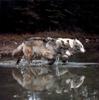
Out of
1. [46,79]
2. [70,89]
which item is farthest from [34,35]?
[70,89]

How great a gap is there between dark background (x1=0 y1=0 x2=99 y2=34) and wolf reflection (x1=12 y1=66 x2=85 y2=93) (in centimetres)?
909

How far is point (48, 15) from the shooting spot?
980 inches

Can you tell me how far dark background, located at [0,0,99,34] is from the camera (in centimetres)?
2425

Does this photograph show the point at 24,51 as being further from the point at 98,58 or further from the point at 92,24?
the point at 92,24

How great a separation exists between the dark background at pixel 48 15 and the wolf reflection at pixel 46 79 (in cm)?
909

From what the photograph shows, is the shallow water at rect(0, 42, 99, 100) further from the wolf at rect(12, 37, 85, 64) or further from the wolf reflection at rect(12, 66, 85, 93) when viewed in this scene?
the wolf at rect(12, 37, 85, 64)

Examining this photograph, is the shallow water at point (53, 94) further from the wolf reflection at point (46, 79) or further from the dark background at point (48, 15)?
the dark background at point (48, 15)

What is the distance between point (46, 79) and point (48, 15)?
11812 mm

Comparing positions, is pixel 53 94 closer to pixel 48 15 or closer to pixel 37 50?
pixel 37 50

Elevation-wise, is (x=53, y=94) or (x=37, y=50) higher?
(x=53, y=94)

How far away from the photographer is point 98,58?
58.3ft

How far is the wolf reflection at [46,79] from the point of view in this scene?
1223 centimetres

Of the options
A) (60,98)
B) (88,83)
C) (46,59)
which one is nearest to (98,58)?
(46,59)

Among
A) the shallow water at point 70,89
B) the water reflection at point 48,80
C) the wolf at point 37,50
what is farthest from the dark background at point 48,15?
the water reflection at point 48,80
